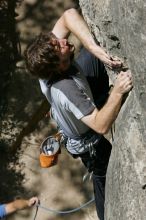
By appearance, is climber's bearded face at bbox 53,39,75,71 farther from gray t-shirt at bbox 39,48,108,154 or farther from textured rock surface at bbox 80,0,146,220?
textured rock surface at bbox 80,0,146,220

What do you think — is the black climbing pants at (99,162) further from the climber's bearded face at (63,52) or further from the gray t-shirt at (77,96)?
the climber's bearded face at (63,52)

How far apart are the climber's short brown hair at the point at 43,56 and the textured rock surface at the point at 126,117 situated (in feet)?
0.98

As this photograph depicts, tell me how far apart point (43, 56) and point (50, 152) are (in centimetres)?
99

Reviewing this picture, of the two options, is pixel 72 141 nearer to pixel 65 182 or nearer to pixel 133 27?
pixel 133 27

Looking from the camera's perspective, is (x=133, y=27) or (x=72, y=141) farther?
(x=72, y=141)

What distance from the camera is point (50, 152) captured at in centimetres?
403

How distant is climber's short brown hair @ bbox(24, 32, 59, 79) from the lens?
3.21 meters

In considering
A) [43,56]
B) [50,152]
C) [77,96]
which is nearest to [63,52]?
[43,56]

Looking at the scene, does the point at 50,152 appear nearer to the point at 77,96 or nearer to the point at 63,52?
the point at 77,96

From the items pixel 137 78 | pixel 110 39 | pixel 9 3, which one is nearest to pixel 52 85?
pixel 110 39

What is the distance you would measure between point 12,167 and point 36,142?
33 centimetres

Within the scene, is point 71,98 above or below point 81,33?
below

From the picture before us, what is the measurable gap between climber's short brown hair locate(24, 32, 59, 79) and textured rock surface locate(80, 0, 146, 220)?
30cm

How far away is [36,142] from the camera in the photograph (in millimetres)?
5973
